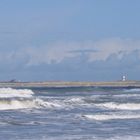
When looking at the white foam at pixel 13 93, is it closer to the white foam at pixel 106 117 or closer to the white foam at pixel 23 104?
the white foam at pixel 23 104

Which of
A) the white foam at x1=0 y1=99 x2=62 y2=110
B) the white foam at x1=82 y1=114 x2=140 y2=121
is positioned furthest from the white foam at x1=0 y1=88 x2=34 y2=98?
the white foam at x1=82 y1=114 x2=140 y2=121

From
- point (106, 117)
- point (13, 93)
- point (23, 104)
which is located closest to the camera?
point (106, 117)

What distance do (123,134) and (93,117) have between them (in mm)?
8869

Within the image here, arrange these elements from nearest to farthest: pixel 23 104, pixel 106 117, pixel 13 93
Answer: pixel 106 117 → pixel 23 104 → pixel 13 93

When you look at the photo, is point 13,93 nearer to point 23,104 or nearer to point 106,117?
point 23,104

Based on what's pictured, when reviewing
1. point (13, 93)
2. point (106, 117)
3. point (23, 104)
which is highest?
point (13, 93)

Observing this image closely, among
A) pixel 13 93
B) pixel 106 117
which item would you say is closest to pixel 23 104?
pixel 106 117

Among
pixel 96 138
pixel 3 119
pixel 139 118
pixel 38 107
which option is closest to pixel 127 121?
pixel 139 118

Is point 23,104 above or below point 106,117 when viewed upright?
above

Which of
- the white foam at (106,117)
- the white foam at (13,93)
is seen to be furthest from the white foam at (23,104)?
the white foam at (13,93)

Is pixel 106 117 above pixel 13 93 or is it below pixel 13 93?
below

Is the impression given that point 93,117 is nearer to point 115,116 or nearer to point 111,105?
point 115,116

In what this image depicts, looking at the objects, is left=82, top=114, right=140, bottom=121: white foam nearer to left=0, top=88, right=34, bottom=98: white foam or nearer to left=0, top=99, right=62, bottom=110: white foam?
left=0, top=99, right=62, bottom=110: white foam

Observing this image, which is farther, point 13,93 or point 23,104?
point 13,93
